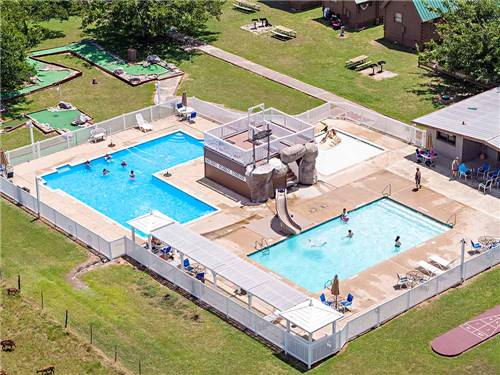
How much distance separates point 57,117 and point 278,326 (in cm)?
3089

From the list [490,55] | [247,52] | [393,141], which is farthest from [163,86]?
[490,55]

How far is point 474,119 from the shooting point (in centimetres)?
6231

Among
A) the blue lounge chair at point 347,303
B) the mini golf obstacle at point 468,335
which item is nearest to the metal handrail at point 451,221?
the mini golf obstacle at point 468,335

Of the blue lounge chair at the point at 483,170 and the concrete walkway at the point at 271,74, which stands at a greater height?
the concrete walkway at the point at 271,74

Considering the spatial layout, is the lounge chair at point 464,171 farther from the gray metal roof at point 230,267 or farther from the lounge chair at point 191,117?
the lounge chair at point 191,117

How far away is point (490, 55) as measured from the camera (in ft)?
229

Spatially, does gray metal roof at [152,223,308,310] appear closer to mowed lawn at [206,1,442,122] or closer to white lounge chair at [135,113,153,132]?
white lounge chair at [135,113,153,132]

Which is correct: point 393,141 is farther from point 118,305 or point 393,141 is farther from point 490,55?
point 118,305

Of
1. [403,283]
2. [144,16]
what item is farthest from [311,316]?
[144,16]

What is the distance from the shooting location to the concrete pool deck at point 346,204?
174 ft

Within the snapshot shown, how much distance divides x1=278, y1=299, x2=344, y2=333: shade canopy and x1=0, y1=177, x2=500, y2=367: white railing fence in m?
0.73

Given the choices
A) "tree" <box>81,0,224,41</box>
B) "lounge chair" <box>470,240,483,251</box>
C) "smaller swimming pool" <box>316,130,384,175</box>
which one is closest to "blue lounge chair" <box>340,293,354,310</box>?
"lounge chair" <box>470,240,483,251</box>

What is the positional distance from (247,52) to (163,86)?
977 centimetres

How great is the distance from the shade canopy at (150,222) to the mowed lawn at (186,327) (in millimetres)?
2232
